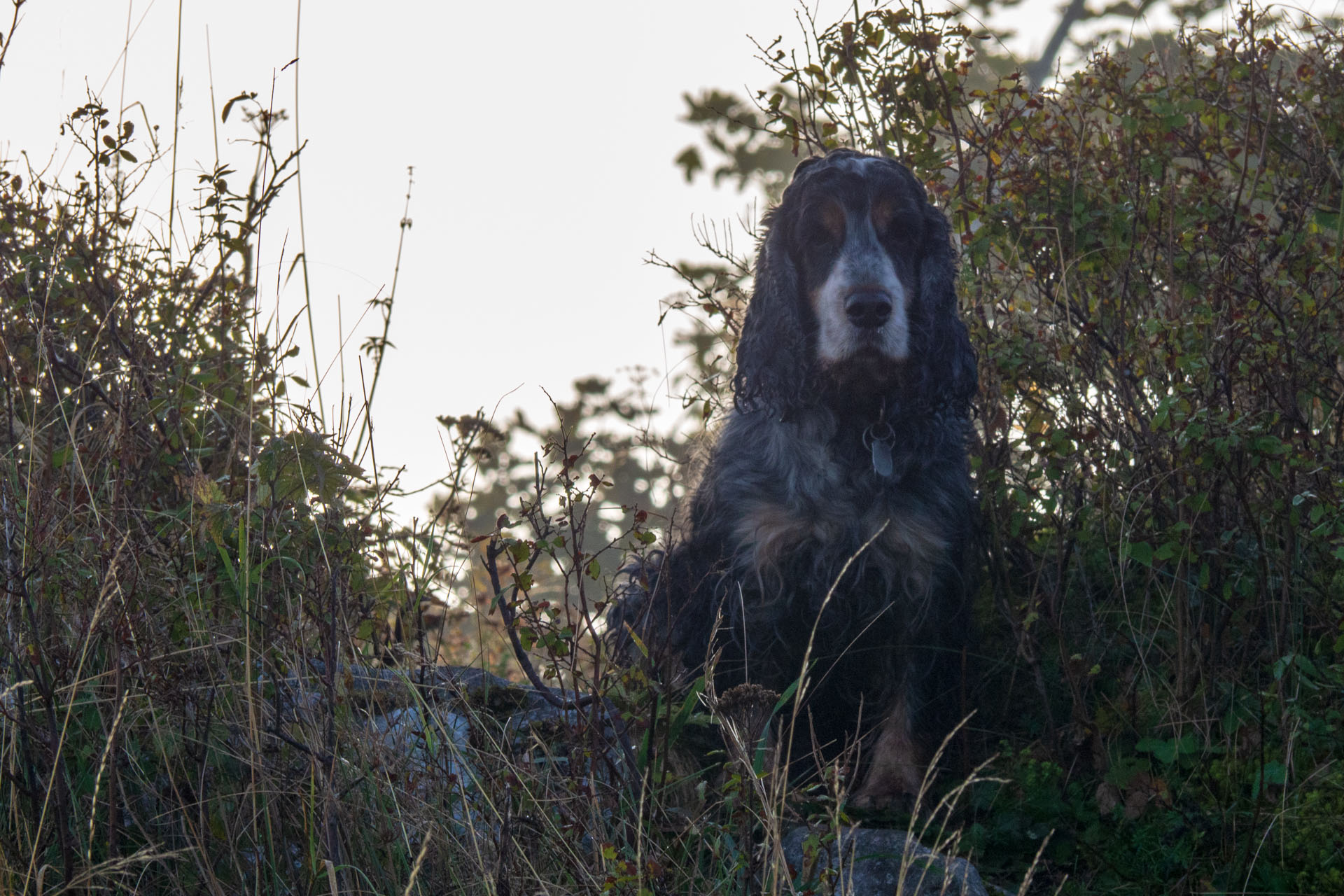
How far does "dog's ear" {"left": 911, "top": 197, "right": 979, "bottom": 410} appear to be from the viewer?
4168 millimetres

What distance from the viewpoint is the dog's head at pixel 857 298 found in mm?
3977

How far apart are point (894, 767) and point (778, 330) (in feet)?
4.42

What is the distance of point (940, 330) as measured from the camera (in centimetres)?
421

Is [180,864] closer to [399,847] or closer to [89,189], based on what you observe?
[399,847]

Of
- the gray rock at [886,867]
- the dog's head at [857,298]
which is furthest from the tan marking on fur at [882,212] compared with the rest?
the gray rock at [886,867]

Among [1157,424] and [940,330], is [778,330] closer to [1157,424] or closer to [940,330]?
[940,330]

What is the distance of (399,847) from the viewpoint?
→ 2.84 m

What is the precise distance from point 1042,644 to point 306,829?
2.33 m

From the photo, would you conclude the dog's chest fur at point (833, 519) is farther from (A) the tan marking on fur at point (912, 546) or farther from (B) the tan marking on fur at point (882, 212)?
(B) the tan marking on fur at point (882, 212)

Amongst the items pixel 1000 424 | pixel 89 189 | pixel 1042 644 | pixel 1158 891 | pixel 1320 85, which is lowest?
pixel 1158 891

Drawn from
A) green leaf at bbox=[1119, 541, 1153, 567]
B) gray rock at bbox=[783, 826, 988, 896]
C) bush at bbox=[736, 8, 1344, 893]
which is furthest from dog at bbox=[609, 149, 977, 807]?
gray rock at bbox=[783, 826, 988, 896]

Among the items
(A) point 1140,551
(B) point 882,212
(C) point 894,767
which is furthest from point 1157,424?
(C) point 894,767

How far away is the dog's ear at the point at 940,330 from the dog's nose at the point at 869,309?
0.25 metres

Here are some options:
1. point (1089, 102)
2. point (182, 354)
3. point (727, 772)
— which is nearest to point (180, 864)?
point (727, 772)
